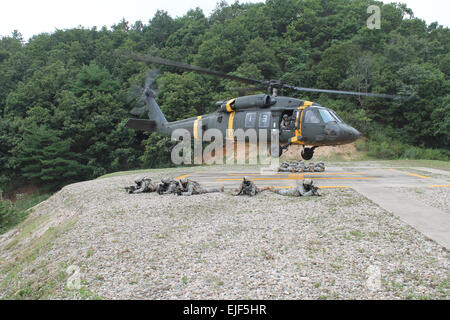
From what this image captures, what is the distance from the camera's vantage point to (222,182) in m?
12.8

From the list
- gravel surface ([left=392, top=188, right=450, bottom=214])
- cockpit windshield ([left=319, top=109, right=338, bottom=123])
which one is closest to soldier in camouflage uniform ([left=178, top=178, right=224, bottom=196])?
cockpit windshield ([left=319, top=109, right=338, bottom=123])

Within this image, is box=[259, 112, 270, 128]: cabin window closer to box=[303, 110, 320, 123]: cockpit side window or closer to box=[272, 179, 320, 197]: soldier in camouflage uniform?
box=[303, 110, 320, 123]: cockpit side window

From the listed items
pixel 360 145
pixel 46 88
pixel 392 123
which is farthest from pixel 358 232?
pixel 46 88

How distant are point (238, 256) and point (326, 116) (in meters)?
7.60

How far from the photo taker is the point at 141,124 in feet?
51.4

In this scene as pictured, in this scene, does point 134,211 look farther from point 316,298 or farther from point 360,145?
point 360,145

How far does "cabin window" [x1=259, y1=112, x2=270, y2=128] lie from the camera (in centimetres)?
1194

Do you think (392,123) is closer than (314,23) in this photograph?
Yes

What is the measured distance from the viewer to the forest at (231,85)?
3047 centimetres

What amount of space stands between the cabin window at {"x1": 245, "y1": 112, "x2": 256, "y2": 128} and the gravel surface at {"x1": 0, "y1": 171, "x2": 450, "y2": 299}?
14.2 ft

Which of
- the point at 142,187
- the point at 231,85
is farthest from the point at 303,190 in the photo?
the point at 231,85

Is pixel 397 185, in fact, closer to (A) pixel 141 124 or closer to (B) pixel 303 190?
(B) pixel 303 190

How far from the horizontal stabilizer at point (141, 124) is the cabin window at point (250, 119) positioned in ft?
20.1

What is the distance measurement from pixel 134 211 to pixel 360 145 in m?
24.7
